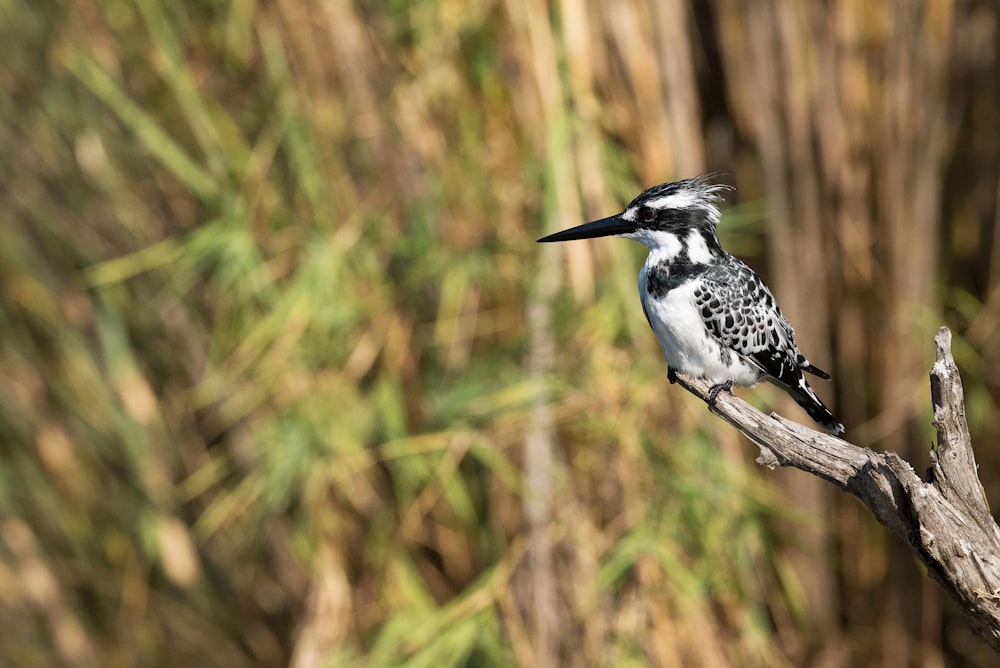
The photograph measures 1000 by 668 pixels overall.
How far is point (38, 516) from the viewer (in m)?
3.60

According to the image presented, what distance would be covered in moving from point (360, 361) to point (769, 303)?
1193 millimetres

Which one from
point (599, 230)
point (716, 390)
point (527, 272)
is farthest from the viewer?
point (527, 272)

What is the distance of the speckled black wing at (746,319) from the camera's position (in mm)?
1903

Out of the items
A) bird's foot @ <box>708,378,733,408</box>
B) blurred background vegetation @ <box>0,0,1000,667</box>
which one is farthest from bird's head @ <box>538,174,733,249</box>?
blurred background vegetation @ <box>0,0,1000,667</box>

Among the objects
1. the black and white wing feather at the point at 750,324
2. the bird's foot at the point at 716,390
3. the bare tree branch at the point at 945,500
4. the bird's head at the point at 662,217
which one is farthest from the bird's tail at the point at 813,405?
the bare tree branch at the point at 945,500

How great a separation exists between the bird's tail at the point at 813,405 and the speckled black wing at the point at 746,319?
20 millimetres

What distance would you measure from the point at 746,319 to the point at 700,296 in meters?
0.09

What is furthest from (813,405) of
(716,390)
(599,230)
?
(599,230)

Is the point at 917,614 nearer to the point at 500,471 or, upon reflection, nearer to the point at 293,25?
the point at 500,471

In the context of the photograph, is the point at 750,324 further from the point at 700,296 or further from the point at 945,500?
the point at 945,500

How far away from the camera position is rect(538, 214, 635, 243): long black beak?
6.17ft

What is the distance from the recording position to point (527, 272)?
264 cm

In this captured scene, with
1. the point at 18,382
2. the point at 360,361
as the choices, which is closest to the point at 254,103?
the point at 360,361

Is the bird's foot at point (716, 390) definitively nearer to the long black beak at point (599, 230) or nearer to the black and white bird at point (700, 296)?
the black and white bird at point (700, 296)
